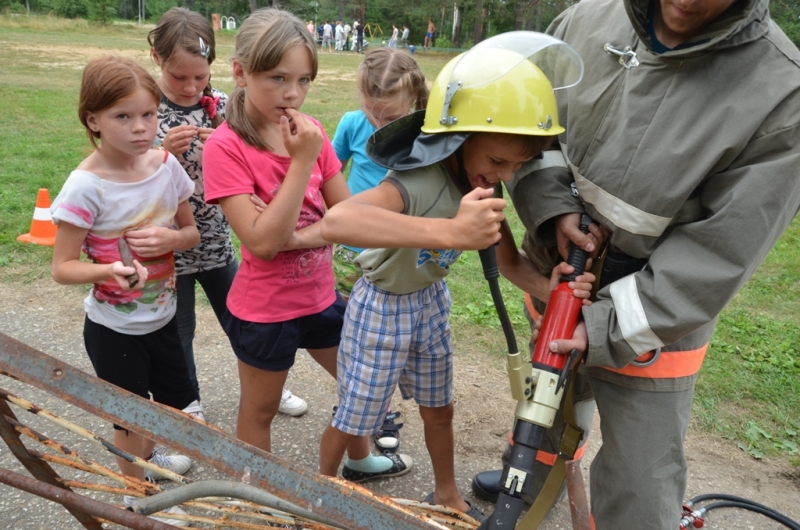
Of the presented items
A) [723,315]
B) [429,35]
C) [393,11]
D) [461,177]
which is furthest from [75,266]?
[393,11]

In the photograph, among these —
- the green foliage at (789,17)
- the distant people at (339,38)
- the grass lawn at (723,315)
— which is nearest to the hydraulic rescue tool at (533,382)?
the grass lawn at (723,315)

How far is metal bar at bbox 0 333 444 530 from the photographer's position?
107 centimetres

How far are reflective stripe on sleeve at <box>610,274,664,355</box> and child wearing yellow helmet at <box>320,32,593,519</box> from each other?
0.15 meters

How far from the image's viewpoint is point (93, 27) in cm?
3538

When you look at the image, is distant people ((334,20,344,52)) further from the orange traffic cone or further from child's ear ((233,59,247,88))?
child's ear ((233,59,247,88))

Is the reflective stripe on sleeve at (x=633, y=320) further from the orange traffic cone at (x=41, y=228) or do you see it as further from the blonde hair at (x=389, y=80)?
the orange traffic cone at (x=41, y=228)

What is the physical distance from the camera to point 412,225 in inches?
68.5

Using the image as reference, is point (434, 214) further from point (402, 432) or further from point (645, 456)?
point (402, 432)

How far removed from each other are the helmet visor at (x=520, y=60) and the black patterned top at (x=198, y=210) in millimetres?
1497

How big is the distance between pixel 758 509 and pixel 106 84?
3.32 meters

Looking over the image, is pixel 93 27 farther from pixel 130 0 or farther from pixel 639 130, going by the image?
pixel 639 130

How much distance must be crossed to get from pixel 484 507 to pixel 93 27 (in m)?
39.6

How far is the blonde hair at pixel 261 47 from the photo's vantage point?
2.13 meters

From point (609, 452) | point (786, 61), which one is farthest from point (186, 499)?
point (786, 61)
